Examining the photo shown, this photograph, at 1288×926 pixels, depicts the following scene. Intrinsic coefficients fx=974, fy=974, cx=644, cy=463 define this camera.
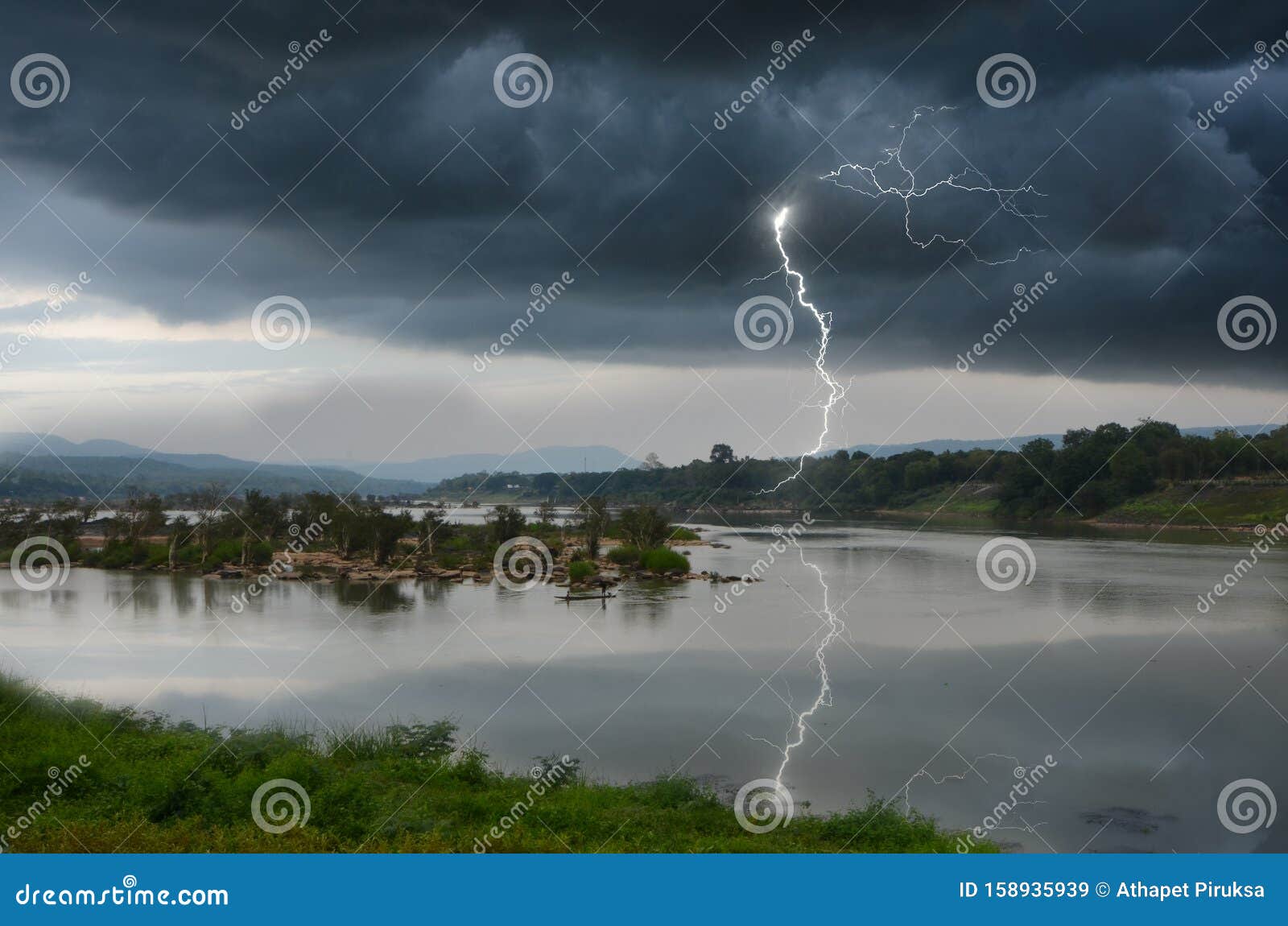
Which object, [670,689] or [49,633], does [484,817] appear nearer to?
[670,689]

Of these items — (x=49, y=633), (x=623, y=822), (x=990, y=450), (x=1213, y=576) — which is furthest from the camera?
(x=990, y=450)

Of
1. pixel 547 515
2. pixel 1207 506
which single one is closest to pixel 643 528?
pixel 547 515

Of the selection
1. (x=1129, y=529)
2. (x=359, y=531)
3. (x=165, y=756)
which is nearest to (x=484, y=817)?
(x=165, y=756)

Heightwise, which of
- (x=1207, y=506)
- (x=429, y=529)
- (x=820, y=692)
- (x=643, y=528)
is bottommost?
(x=820, y=692)

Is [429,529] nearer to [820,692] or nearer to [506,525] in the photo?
[506,525]

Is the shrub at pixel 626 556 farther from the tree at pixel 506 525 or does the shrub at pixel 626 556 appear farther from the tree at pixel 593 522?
the tree at pixel 506 525

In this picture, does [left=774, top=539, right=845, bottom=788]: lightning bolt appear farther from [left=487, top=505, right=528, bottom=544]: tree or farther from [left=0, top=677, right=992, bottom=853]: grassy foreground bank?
[left=487, top=505, right=528, bottom=544]: tree
